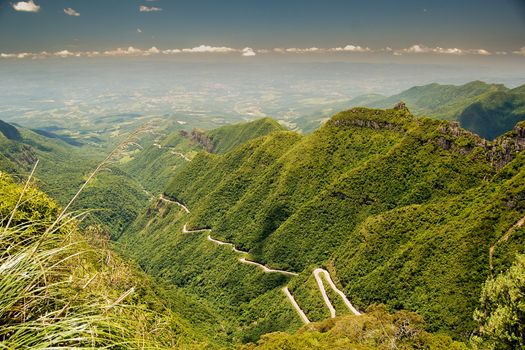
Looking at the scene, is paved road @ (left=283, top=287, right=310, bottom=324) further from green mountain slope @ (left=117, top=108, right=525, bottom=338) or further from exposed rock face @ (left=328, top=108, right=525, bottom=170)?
exposed rock face @ (left=328, top=108, right=525, bottom=170)

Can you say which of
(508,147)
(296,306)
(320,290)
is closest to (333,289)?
(320,290)

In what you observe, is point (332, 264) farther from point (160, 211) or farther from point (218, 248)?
point (160, 211)

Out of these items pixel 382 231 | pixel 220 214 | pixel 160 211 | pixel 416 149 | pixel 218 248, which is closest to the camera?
pixel 382 231

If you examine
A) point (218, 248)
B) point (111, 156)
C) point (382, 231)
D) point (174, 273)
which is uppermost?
point (111, 156)

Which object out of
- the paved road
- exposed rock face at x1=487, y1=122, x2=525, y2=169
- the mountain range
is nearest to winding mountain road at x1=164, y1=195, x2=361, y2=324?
the paved road

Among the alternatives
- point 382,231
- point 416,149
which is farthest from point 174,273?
point 416,149

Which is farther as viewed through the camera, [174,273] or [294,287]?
[174,273]

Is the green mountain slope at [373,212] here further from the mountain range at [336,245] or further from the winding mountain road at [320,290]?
the winding mountain road at [320,290]

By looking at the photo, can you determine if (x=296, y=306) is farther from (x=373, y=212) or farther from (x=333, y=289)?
(x=373, y=212)
